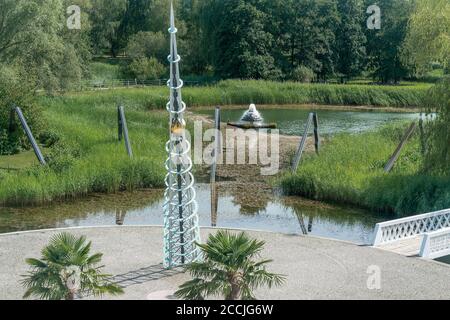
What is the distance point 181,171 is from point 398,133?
1833 centimetres

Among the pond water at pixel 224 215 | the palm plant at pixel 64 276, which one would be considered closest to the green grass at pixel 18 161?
the pond water at pixel 224 215

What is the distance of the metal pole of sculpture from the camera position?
14.3m

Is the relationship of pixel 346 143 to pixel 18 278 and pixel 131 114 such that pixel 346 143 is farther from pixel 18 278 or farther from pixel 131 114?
pixel 18 278

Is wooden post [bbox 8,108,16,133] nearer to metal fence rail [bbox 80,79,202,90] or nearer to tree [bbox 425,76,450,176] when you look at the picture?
tree [bbox 425,76,450,176]

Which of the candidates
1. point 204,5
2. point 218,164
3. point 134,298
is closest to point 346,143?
point 218,164

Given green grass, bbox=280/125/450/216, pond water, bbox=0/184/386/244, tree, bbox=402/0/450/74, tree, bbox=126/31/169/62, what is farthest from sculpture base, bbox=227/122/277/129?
tree, bbox=126/31/169/62

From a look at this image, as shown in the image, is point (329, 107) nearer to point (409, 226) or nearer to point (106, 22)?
point (106, 22)

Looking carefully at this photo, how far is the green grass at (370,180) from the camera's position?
21.2 meters

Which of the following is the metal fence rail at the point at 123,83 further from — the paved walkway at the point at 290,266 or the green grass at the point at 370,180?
the paved walkway at the point at 290,266

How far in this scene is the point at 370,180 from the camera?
22.9m

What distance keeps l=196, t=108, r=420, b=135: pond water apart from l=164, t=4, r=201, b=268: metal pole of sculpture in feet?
76.4

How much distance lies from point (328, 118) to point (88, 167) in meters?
25.4

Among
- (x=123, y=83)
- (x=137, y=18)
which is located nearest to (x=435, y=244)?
(x=123, y=83)
